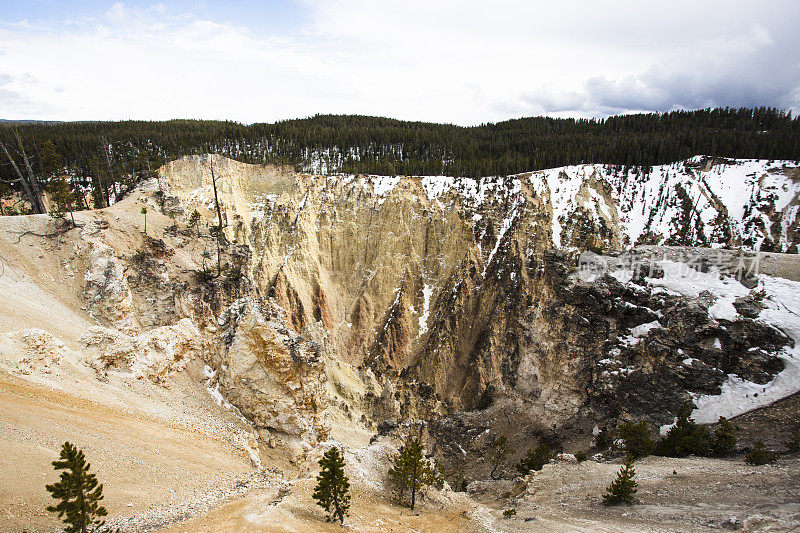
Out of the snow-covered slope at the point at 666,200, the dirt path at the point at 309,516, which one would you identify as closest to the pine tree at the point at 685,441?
the dirt path at the point at 309,516

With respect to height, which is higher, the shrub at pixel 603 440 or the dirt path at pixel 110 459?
the dirt path at pixel 110 459

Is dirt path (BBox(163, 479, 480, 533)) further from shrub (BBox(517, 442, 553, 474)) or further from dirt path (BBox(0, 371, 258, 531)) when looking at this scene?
shrub (BBox(517, 442, 553, 474))

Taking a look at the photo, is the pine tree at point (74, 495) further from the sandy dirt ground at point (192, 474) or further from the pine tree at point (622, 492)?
the pine tree at point (622, 492)

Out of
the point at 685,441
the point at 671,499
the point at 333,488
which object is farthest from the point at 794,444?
the point at 333,488

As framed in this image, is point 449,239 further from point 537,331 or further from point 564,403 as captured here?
point 564,403

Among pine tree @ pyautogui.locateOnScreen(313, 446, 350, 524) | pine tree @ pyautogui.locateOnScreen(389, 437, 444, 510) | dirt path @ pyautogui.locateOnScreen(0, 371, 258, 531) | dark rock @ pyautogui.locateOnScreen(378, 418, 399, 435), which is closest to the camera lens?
dirt path @ pyautogui.locateOnScreen(0, 371, 258, 531)

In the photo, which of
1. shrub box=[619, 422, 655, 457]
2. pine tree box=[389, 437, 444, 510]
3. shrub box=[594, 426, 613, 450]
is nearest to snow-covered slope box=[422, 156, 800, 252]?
shrub box=[594, 426, 613, 450]
